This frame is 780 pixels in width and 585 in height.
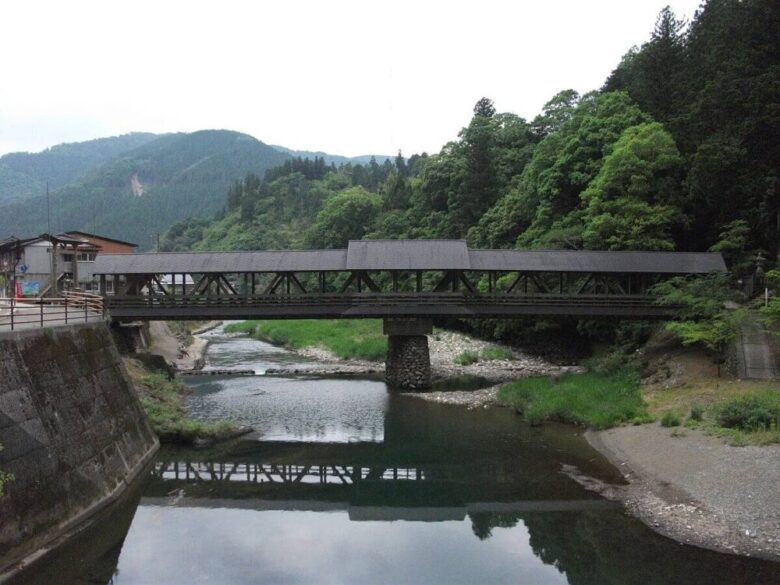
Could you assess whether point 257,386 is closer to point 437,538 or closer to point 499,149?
point 437,538

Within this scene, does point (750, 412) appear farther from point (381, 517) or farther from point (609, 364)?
point (381, 517)

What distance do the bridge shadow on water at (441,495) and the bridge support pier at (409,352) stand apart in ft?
18.5

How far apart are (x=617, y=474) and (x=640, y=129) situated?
2355 centimetres

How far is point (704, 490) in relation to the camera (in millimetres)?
14375

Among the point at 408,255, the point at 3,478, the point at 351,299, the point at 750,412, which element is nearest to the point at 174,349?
the point at 351,299

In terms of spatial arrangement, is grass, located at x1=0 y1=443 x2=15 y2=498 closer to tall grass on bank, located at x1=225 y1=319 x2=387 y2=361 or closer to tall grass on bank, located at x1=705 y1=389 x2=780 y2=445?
tall grass on bank, located at x1=705 y1=389 x2=780 y2=445

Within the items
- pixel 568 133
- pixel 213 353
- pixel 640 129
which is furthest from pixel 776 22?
pixel 213 353

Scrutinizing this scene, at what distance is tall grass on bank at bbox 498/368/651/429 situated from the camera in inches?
837

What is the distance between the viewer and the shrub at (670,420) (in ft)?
60.8

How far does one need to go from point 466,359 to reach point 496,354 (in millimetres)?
2018

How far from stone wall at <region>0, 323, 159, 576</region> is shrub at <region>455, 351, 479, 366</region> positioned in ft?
67.3

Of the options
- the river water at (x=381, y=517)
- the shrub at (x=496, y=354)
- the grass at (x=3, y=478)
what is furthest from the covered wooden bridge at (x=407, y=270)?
the grass at (x=3, y=478)

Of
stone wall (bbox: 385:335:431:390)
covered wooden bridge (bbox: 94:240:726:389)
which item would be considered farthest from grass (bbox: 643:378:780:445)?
stone wall (bbox: 385:335:431:390)

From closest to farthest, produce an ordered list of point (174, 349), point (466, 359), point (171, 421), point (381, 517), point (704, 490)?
point (704, 490)
point (381, 517)
point (171, 421)
point (466, 359)
point (174, 349)
